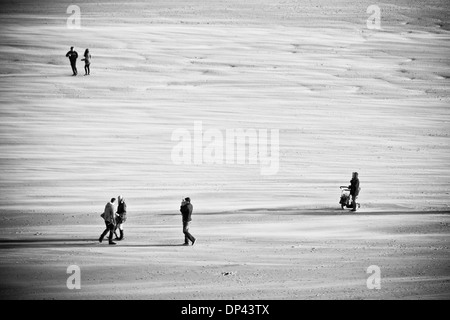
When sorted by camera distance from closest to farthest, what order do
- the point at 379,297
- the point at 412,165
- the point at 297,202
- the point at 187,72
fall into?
the point at 379,297
the point at 297,202
the point at 412,165
the point at 187,72

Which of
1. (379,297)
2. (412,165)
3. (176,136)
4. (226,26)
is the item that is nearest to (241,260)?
(379,297)

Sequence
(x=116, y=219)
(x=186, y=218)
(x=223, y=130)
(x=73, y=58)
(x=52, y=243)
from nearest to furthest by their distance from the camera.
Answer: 1. (x=186, y=218)
2. (x=52, y=243)
3. (x=116, y=219)
4. (x=223, y=130)
5. (x=73, y=58)

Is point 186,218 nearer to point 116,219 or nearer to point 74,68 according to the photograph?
point 116,219

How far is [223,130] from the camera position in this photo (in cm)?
2984

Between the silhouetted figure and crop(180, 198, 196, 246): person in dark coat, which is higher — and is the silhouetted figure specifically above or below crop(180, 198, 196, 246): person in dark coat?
above

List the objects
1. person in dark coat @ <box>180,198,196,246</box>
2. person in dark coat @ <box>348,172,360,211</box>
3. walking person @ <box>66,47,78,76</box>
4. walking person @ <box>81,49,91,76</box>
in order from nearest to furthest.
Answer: person in dark coat @ <box>180,198,196,246</box> < person in dark coat @ <box>348,172,360,211</box> < walking person @ <box>66,47,78,76</box> < walking person @ <box>81,49,91,76</box>

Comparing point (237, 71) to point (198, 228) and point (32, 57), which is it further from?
point (198, 228)

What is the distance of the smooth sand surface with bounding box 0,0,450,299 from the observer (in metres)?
15.2

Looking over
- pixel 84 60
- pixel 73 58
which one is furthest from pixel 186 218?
pixel 84 60

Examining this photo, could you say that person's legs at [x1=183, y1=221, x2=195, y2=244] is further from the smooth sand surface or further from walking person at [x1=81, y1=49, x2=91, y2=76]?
walking person at [x1=81, y1=49, x2=91, y2=76]

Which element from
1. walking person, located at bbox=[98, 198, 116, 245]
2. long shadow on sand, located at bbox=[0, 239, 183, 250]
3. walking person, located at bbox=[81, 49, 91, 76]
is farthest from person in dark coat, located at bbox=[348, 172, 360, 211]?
walking person, located at bbox=[81, 49, 91, 76]

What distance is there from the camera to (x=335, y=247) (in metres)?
16.8

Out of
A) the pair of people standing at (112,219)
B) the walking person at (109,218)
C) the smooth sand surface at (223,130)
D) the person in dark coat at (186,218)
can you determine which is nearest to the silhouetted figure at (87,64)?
the smooth sand surface at (223,130)
